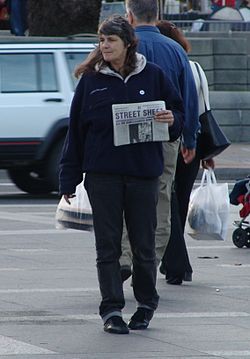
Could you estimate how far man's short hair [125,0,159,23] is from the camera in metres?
8.34

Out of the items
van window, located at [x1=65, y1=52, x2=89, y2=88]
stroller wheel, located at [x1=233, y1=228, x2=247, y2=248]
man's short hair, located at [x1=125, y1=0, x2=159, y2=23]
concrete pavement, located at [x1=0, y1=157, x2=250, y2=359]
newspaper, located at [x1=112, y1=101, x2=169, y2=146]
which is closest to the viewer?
concrete pavement, located at [x1=0, y1=157, x2=250, y2=359]

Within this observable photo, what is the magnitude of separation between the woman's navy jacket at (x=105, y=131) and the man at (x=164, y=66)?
3.21 ft

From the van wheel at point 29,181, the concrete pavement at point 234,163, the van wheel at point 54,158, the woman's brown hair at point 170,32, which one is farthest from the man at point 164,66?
the concrete pavement at point 234,163

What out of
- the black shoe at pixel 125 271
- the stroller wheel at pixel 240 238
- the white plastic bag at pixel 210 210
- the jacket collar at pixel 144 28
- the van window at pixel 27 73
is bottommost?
the stroller wheel at pixel 240 238

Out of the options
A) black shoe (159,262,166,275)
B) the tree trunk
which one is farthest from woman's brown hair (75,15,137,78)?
the tree trunk

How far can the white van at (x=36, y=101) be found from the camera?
15703 mm

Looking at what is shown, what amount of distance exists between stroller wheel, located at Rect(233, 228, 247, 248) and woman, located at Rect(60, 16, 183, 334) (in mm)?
4104

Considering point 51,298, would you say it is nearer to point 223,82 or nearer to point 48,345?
point 48,345

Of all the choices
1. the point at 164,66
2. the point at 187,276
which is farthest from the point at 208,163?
the point at 164,66

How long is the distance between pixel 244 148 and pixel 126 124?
1524cm

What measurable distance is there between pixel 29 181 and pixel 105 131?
956 cm

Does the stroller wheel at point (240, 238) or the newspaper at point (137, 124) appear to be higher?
the newspaper at point (137, 124)

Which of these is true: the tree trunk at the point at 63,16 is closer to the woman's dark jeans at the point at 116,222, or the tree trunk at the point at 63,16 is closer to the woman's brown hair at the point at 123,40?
the woman's brown hair at the point at 123,40

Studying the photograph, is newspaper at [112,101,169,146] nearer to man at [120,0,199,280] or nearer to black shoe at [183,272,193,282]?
man at [120,0,199,280]
